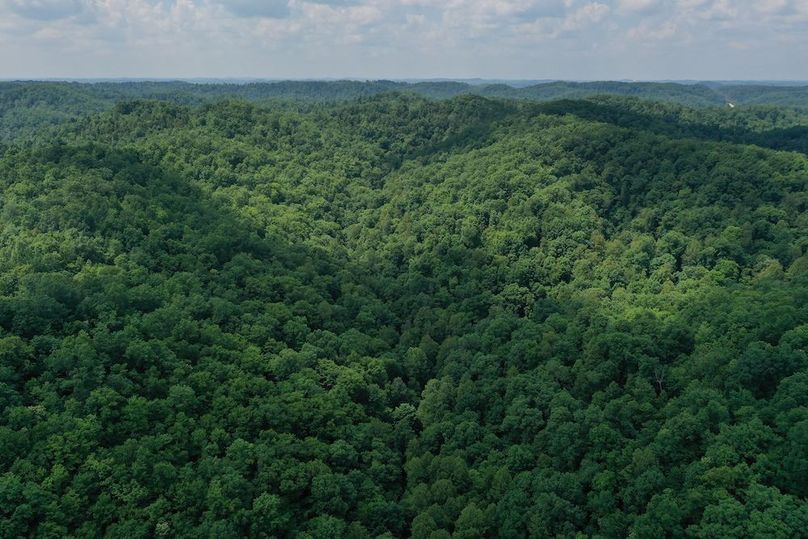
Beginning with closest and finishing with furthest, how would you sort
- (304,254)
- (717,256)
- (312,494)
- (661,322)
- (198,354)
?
(312,494) < (198,354) < (661,322) < (717,256) < (304,254)

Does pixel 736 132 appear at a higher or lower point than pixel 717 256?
higher

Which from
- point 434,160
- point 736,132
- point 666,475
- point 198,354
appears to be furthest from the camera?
point 736,132

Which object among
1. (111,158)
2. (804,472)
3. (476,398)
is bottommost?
(476,398)

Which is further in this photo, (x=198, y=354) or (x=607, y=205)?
(x=607, y=205)

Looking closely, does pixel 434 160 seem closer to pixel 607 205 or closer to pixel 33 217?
pixel 607 205

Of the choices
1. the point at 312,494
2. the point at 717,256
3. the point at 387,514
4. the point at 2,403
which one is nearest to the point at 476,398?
the point at 387,514

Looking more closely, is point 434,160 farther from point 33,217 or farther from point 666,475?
point 666,475
